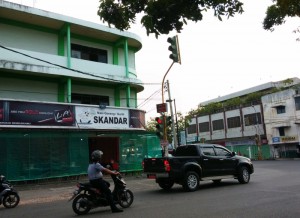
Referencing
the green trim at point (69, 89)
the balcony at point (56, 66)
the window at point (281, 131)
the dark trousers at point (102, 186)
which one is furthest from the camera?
the window at point (281, 131)

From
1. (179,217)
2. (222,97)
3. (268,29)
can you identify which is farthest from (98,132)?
(222,97)

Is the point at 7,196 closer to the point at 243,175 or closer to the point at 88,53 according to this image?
the point at 243,175

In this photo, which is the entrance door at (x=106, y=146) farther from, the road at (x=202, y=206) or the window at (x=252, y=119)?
the window at (x=252, y=119)

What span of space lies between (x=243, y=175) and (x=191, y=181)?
2.85m

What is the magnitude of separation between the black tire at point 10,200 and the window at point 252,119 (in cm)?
4454

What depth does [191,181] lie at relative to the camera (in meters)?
12.7

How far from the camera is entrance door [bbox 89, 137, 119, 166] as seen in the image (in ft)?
72.7

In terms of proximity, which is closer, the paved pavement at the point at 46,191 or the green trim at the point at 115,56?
the paved pavement at the point at 46,191

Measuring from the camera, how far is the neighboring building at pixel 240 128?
49347 mm

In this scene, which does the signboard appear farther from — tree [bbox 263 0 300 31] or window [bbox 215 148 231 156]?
tree [bbox 263 0 300 31]

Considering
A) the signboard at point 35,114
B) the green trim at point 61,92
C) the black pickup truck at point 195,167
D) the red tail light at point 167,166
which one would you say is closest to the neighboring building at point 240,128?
the green trim at point 61,92

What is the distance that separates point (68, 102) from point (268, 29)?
579 inches

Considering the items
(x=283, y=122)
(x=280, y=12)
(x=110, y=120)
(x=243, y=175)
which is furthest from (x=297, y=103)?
(x=280, y=12)

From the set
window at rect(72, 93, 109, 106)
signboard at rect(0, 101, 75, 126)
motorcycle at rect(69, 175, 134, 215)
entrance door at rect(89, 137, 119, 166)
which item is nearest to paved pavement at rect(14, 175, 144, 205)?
entrance door at rect(89, 137, 119, 166)
